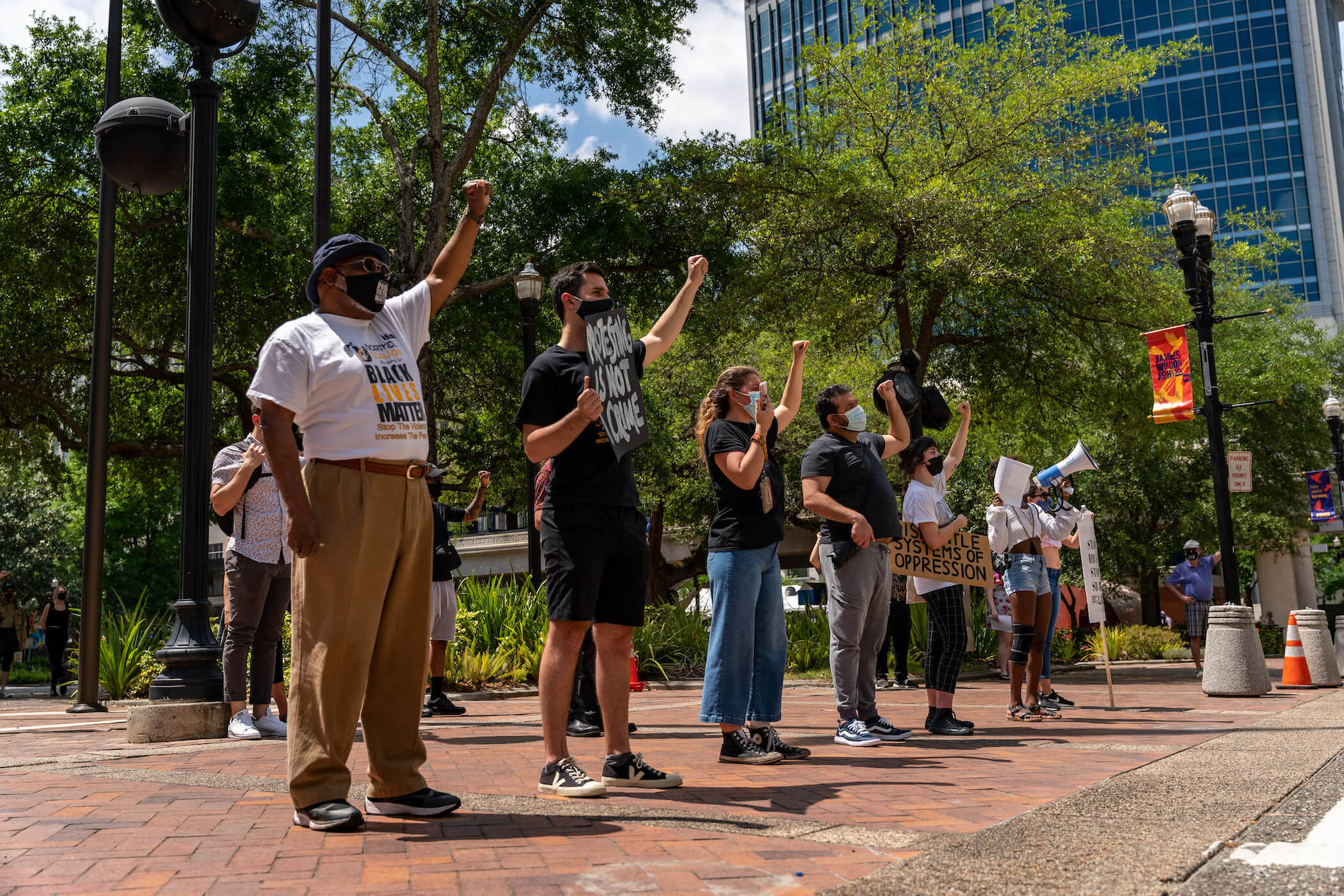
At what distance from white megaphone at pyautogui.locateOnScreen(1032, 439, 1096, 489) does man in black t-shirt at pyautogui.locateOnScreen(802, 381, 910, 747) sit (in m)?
2.50

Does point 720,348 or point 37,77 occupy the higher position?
point 37,77

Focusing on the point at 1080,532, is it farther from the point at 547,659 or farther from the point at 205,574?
the point at 205,574

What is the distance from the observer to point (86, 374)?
21312 millimetres

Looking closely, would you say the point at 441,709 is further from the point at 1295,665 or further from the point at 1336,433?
the point at 1336,433

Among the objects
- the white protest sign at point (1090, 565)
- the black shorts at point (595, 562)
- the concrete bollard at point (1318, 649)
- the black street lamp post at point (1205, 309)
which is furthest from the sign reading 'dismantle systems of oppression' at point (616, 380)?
the concrete bollard at point (1318, 649)

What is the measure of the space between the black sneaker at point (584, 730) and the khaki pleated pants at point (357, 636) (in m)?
3.17

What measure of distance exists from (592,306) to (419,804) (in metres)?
2.03

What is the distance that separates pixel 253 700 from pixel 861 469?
419cm

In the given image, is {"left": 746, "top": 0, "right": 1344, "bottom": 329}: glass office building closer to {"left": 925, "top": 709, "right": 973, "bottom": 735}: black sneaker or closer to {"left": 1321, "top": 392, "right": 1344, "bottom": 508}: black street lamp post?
{"left": 1321, "top": 392, "right": 1344, "bottom": 508}: black street lamp post

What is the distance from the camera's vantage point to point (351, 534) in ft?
11.6

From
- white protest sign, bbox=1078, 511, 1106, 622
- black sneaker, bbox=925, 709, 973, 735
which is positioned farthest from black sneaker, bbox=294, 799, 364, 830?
white protest sign, bbox=1078, 511, 1106, 622

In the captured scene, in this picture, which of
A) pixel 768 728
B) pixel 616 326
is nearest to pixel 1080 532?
pixel 768 728

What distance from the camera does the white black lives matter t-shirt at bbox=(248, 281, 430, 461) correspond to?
3555 millimetres

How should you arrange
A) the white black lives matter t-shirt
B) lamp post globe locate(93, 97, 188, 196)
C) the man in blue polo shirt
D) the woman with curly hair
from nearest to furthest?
the white black lives matter t-shirt < the woman with curly hair < lamp post globe locate(93, 97, 188, 196) < the man in blue polo shirt
